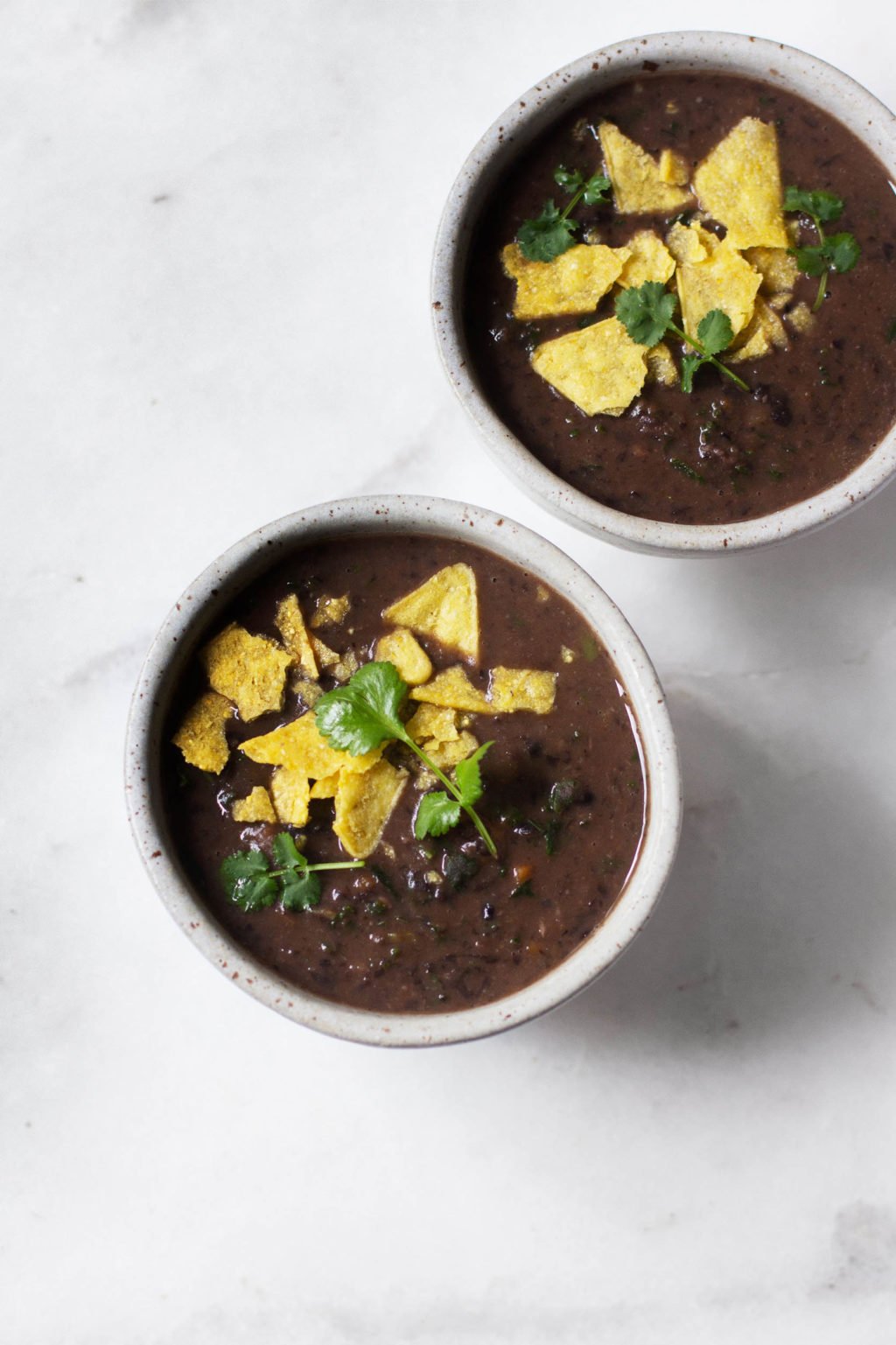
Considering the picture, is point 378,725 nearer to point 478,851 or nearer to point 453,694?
point 453,694

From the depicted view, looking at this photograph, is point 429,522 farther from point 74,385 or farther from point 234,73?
point 234,73

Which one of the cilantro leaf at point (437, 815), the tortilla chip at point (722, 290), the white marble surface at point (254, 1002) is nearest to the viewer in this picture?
the cilantro leaf at point (437, 815)

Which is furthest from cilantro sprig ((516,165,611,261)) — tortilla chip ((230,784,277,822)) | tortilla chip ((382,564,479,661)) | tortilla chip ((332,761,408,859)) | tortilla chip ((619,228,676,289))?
tortilla chip ((230,784,277,822))

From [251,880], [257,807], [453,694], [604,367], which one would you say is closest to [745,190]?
[604,367]

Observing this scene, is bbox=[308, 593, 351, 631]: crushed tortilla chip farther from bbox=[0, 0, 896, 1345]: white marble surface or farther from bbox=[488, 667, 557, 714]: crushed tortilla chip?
bbox=[0, 0, 896, 1345]: white marble surface

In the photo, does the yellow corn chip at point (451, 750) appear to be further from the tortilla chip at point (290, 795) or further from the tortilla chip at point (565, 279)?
the tortilla chip at point (565, 279)

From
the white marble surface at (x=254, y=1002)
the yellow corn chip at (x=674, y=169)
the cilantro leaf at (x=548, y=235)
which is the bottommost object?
the white marble surface at (x=254, y=1002)

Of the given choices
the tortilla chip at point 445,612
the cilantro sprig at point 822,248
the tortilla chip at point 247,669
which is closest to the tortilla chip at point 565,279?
the cilantro sprig at point 822,248
